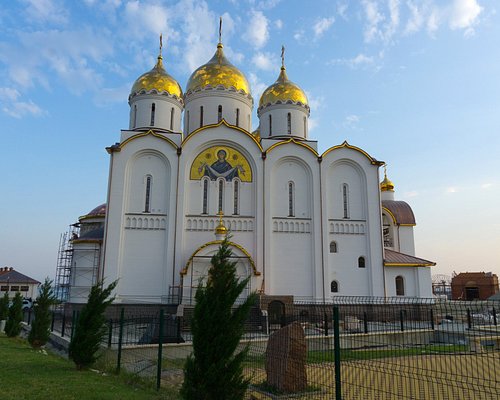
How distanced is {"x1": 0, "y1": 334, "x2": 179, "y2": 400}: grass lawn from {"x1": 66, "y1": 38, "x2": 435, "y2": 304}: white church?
1106 centimetres

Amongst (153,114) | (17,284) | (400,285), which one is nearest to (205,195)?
(153,114)

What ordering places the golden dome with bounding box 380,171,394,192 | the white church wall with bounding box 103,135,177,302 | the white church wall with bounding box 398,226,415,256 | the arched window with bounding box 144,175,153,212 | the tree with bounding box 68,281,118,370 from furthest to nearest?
the golden dome with bounding box 380,171,394,192 < the white church wall with bounding box 398,226,415,256 < the arched window with bounding box 144,175,153,212 < the white church wall with bounding box 103,135,177,302 < the tree with bounding box 68,281,118,370

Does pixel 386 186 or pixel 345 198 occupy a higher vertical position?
pixel 386 186

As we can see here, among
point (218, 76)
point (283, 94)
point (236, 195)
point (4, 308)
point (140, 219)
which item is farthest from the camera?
point (283, 94)

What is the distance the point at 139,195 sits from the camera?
22094 mm

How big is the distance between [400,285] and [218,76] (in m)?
16.0

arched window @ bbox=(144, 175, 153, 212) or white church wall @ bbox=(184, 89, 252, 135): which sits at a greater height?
white church wall @ bbox=(184, 89, 252, 135)

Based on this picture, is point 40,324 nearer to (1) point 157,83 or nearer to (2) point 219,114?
(2) point 219,114

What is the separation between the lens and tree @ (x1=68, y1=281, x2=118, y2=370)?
29.1 feet

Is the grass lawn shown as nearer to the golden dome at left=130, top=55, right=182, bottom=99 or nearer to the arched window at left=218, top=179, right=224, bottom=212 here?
the arched window at left=218, top=179, right=224, bottom=212

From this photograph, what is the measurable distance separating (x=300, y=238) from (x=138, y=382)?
15.6 metres

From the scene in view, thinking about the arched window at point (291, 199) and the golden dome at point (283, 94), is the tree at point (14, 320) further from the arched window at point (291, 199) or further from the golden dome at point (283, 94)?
the golden dome at point (283, 94)

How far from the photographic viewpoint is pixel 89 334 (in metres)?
8.99

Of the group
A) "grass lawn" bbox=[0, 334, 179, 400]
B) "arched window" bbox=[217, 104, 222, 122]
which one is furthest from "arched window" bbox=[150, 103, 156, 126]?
"grass lawn" bbox=[0, 334, 179, 400]
